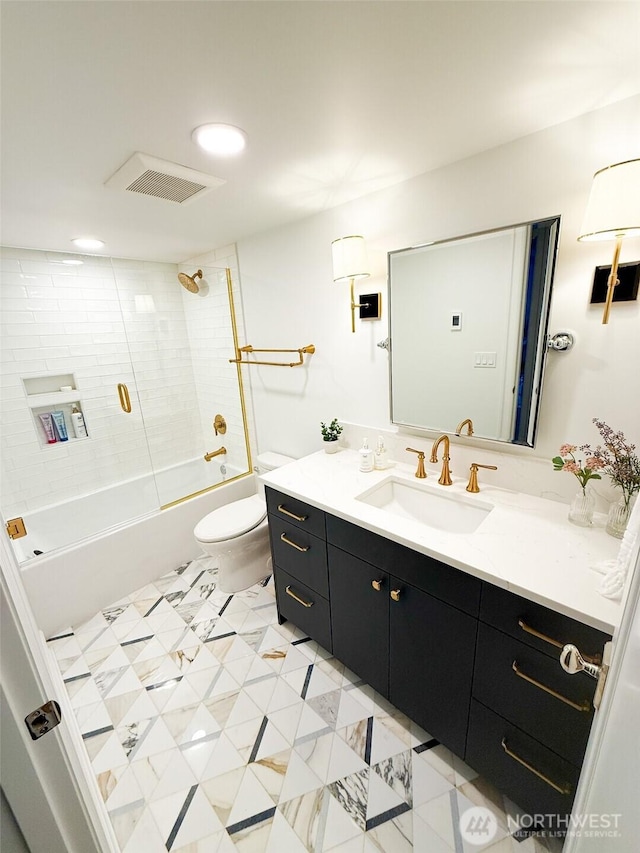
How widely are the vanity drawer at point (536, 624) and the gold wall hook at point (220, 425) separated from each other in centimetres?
238

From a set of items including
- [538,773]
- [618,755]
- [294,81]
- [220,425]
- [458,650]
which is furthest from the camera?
[220,425]

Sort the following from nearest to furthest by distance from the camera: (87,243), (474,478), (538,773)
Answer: (538,773)
(474,478)
(87,243)

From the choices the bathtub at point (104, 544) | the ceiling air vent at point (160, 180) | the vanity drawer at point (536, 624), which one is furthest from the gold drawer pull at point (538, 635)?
the bathtub at point (104, 544)

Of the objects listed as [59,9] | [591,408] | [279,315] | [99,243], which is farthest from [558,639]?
[99,243]

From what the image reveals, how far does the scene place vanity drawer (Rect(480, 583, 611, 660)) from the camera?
0.85 metres

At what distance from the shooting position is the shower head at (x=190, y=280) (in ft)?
8.71

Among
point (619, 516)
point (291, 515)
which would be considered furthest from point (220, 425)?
point (619, 516)

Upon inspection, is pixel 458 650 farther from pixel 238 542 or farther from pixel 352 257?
pixel 352 257

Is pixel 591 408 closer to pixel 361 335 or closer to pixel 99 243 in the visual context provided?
pixel 361 335

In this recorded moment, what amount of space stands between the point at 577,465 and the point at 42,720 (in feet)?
5.06

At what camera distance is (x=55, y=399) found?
2.43m

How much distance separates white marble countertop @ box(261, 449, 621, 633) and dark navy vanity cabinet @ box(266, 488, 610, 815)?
47 mm

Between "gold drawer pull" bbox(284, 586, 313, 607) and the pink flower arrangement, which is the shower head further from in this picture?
the pink flower arrangement

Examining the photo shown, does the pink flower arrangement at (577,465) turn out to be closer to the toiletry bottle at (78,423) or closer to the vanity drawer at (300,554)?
the vanity drawer at (300,554)
